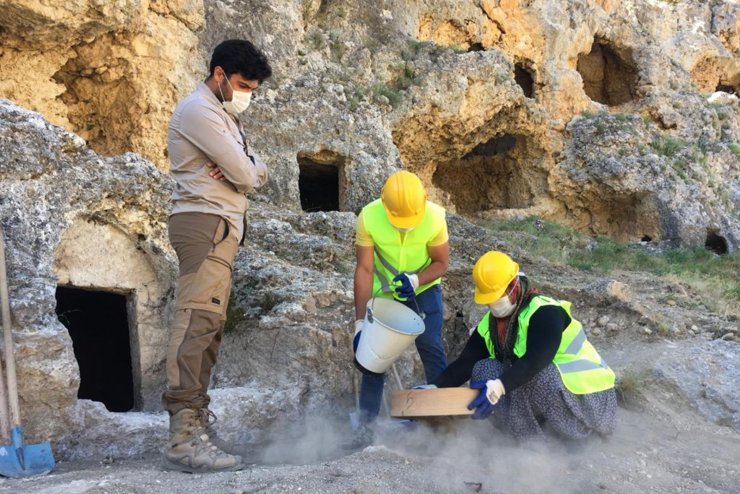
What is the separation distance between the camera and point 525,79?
45.4 ft

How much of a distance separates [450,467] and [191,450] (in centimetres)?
111

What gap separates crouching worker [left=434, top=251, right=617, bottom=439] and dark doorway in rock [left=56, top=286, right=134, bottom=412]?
11.5ft

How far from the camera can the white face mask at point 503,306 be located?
10.2ft

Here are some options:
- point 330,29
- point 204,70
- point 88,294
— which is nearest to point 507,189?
point 330,29

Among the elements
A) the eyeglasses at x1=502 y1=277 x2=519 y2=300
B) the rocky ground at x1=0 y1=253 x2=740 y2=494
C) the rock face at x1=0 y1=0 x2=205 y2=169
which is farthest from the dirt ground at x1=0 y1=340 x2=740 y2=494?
the rock face at x1=0 y1=0 x2=205 y2=169

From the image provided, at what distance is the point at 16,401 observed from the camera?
288 cm

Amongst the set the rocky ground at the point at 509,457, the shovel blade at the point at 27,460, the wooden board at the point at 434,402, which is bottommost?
the rocky ground at the point at 509,457

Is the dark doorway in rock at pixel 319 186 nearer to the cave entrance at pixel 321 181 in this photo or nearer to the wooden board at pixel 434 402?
the cave entrance at pixel 321 181

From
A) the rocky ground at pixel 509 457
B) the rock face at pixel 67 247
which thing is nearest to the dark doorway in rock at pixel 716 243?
the rocky ground at pixel 509 457

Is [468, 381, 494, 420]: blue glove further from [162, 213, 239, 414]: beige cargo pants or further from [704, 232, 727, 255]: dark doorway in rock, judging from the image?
[704, 232, 727, 255]: dark doorway in rock

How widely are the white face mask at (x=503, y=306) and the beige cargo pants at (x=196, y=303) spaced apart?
131 cm

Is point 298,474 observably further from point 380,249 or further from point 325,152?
point 325,152

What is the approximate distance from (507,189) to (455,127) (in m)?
3.00

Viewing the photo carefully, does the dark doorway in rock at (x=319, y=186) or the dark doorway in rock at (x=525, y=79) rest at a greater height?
the dark doorway in rock at (x=525, y=79)
